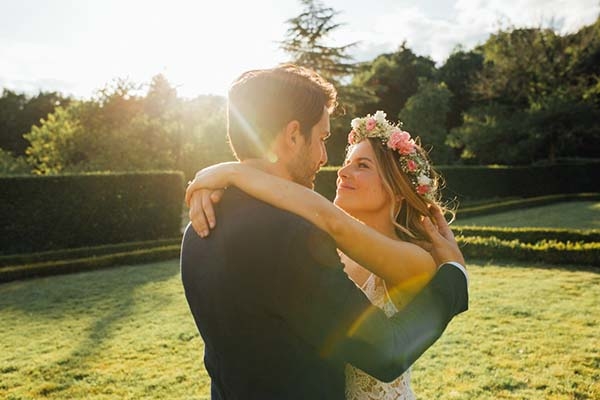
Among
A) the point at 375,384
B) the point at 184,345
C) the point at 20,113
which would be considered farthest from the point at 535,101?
the point at 20,113

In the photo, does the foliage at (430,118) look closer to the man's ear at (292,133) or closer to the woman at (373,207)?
the woman at (373,207)

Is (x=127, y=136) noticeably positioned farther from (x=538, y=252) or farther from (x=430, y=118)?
(x=430, y=118)

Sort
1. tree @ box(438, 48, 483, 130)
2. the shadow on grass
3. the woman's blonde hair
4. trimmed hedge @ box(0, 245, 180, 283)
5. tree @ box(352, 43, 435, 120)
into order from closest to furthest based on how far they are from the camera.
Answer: the woman's blonde hair < the shadow on grass < trimmed hedge @ box(0, 245, 180, 283) < tree @ box(438, 48, 483, 130) < tree @ box(352, 43, 435, 120)

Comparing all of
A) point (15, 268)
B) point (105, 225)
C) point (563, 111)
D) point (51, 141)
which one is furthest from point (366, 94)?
point (15, 268)

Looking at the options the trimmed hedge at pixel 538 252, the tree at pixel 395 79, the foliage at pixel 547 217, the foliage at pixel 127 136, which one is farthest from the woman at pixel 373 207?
the tree at pixel 395 79

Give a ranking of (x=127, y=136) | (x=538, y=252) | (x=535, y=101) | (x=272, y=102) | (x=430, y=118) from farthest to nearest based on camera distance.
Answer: (x=430, y=118) → (x=535, y=101) → (x=127, y=136) → (x=538, y=252) → (x=272, y=102)

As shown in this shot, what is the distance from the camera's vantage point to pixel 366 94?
116ft

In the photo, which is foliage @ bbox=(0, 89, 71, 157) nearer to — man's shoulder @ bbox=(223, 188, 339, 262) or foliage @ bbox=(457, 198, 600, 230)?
foliage @ bbox=(457, 198, 600, 230)

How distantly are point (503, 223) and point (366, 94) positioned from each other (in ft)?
61.1

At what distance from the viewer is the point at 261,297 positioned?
57.7 inches

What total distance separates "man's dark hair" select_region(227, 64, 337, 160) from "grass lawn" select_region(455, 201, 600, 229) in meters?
18.1

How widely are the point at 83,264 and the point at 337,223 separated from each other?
1184cm

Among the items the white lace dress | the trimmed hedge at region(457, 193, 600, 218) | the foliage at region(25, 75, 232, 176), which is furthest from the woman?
the foliage at region(25, 75, 232, 176)

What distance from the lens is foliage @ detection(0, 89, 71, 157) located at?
48062 millimetres
